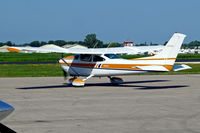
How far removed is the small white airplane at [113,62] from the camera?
1802cm

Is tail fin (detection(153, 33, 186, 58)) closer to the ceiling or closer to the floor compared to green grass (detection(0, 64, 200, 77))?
closer to the ceiling

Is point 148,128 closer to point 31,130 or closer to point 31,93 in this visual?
point 31,130

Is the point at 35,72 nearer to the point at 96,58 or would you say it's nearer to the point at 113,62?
the point at 96,58

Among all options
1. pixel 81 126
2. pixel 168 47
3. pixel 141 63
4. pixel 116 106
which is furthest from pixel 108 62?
pixel 81 126

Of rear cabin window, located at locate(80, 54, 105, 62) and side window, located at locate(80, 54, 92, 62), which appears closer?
rear cabin window, located at locate(80, 54, 105, 62)

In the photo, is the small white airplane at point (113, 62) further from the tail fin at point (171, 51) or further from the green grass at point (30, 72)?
the green grass at point (30, 72)

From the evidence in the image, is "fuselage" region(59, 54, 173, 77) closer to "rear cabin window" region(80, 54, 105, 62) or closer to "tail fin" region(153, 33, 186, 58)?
"rear cabin window" region(80, 54, 105, 62)

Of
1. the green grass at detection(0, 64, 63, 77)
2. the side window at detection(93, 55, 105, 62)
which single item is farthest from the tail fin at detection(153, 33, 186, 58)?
the green grass at detection(0, 64, 63, 77)

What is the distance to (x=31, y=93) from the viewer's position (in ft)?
56.9

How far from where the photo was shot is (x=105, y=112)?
11586 millimetres

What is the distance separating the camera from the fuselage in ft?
60.2

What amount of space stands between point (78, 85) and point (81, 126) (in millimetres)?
10503

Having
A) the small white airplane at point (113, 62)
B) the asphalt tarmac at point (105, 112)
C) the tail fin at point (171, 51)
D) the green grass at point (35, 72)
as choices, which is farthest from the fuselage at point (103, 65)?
the green grass at point (35, 72)

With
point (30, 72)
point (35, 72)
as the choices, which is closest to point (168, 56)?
point (35, 72)
